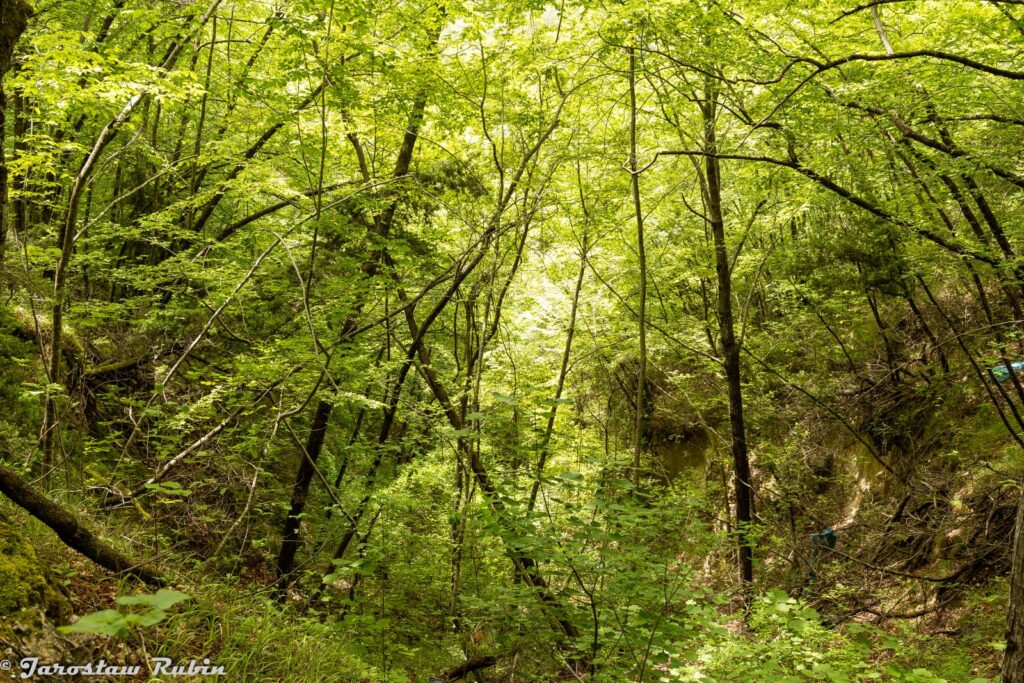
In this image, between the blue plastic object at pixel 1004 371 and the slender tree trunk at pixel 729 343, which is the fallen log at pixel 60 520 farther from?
the blue plastic object at pixel 1004 371

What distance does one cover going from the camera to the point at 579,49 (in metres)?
6.41

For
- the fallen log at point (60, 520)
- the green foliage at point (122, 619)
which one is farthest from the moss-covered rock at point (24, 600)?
the green foliage at point (122, 619)

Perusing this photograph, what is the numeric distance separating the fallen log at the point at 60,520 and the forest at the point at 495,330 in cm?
1

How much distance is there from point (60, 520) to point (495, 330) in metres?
5.15

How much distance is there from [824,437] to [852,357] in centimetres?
160

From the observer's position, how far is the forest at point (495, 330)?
3988mm

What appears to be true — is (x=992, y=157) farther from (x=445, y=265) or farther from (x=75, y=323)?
(x=75, y=323)

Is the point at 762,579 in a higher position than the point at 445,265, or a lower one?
lower

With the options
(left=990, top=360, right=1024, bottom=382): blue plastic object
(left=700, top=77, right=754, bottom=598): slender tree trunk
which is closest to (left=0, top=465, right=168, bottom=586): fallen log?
(left=700, top=77, right=754, bottom=598): slender tree trunk

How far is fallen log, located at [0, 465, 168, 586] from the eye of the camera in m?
2.66

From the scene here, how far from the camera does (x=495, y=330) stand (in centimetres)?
743

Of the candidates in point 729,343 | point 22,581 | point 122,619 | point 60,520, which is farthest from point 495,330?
point 122,619

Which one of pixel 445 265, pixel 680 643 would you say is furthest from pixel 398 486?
pixel 680 643

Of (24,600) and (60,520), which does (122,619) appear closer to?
(24,600)
